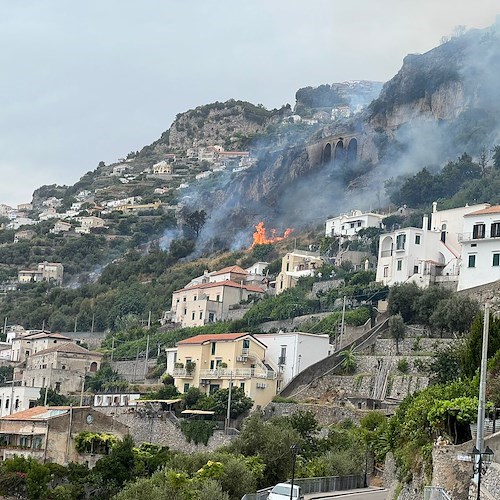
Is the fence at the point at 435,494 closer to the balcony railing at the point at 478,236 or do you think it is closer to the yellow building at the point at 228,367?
the yellow building at the point at 228,367

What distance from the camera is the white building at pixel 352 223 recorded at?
326ft

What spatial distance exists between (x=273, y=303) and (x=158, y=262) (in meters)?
45.0

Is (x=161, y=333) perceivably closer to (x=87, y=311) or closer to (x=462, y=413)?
(x=87, y=311)

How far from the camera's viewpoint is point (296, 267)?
95.6 meters

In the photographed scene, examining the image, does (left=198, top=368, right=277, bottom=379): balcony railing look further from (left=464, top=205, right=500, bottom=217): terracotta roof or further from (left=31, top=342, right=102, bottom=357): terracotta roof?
(left=31, top=342, right=102, bottom=357): terracotta roof

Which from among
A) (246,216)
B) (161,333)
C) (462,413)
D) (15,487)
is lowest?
(15,487)

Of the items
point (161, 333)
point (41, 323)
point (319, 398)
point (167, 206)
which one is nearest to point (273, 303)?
point (161, 333)

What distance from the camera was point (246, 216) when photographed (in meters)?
139

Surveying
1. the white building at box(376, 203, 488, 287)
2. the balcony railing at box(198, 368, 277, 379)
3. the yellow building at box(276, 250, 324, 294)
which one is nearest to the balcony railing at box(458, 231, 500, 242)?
the white building at box(376, 203, 488, 287)

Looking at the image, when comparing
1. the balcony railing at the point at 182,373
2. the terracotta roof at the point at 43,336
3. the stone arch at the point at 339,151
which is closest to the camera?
the balcony railing at the point at 182,373

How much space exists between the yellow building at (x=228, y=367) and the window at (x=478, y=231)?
15.1 meters

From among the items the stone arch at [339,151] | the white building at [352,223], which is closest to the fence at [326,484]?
the white building at [352,223]

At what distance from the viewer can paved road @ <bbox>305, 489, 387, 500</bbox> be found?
124 feet

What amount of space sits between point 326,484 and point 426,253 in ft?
117
